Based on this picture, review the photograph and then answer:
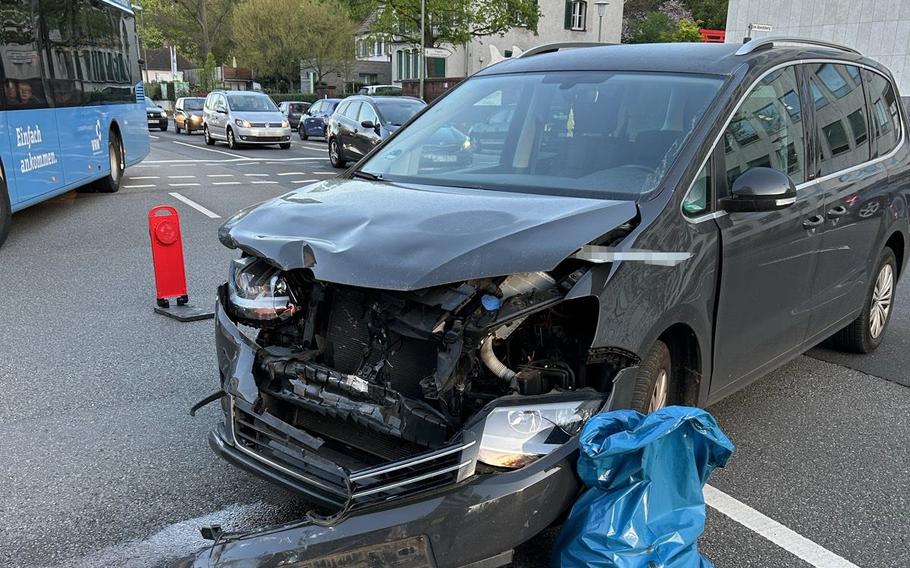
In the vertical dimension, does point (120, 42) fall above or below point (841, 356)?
above

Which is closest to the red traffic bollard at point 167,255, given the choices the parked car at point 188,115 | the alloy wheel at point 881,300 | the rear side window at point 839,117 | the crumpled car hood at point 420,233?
the crumpled car hood at point 420,233

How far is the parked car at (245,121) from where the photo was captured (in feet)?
81.4

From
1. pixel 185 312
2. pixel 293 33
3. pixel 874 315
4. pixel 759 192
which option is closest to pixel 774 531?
pixel 759 192

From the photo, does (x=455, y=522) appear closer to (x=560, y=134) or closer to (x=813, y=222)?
(x=560, y=134)

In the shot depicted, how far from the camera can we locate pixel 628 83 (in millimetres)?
3982

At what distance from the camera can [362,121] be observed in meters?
17.5

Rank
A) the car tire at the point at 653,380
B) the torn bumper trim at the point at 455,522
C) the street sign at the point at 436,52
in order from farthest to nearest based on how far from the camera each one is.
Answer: the street sign at the point at 436,52 < the car tire at the point at 653,380 < the torn bumper trim at the point at 455,522

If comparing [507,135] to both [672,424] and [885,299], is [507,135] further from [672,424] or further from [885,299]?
[885,299]

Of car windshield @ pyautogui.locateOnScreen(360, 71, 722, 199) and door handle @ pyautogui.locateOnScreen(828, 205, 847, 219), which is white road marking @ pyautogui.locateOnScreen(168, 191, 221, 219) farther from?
door handle @ pyautogui.locateOnScreen(828, 205, 847, 219)

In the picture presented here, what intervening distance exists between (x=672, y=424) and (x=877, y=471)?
6.59 feet

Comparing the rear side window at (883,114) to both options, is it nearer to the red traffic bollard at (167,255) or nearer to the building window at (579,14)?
the red traffic bollard at (167,255)

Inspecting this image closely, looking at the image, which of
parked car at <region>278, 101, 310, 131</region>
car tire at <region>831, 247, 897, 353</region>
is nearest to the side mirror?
car tire at <region>831, 247, 897, 353</region>

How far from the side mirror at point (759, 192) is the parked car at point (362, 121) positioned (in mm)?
13941

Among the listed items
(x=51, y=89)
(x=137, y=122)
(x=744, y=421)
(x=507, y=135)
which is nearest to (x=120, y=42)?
(x=137, y=122)
